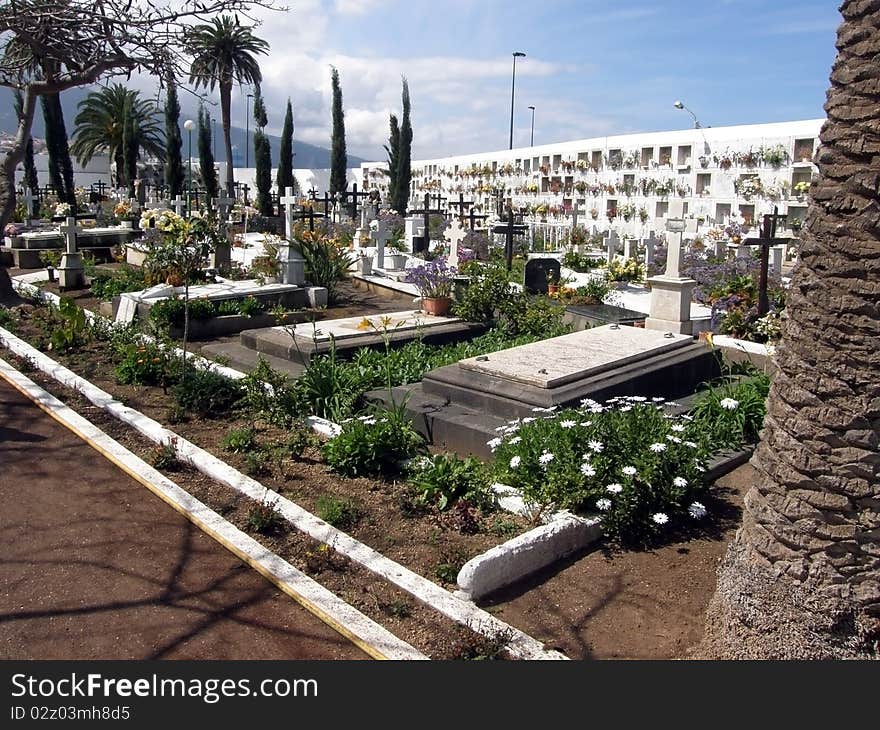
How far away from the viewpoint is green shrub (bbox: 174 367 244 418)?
21.0ft

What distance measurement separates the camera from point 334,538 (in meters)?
4.16

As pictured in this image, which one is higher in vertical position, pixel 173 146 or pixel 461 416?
pixel 173 146

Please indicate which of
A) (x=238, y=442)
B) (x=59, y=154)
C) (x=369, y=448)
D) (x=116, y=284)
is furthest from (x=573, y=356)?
(x=59, y=154)

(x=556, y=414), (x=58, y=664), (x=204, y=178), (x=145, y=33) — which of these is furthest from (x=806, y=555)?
(x=204, y=178)

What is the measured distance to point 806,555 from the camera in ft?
9.67

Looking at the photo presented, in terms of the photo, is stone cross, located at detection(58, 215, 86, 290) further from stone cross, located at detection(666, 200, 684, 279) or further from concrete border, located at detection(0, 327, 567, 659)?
stone cross, located at detection(666, 200, 684, 279)

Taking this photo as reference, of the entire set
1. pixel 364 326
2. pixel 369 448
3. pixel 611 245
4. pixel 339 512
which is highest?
pixel 611 245

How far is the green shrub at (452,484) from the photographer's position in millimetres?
4589

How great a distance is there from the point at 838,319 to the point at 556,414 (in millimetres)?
2663

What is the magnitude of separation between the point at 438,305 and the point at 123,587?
6.48 metres

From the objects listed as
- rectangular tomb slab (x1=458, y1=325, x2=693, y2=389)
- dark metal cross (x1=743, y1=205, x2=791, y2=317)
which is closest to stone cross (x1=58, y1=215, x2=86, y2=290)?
rectangular tomb slab (x1=458, y1=325, x2=693, y2=389)

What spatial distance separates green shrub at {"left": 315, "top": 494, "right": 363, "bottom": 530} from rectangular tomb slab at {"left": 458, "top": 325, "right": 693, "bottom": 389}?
1.98 meters

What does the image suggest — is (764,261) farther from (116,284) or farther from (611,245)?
(611,245)

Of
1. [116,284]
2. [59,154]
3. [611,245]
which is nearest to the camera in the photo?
[116,284]
